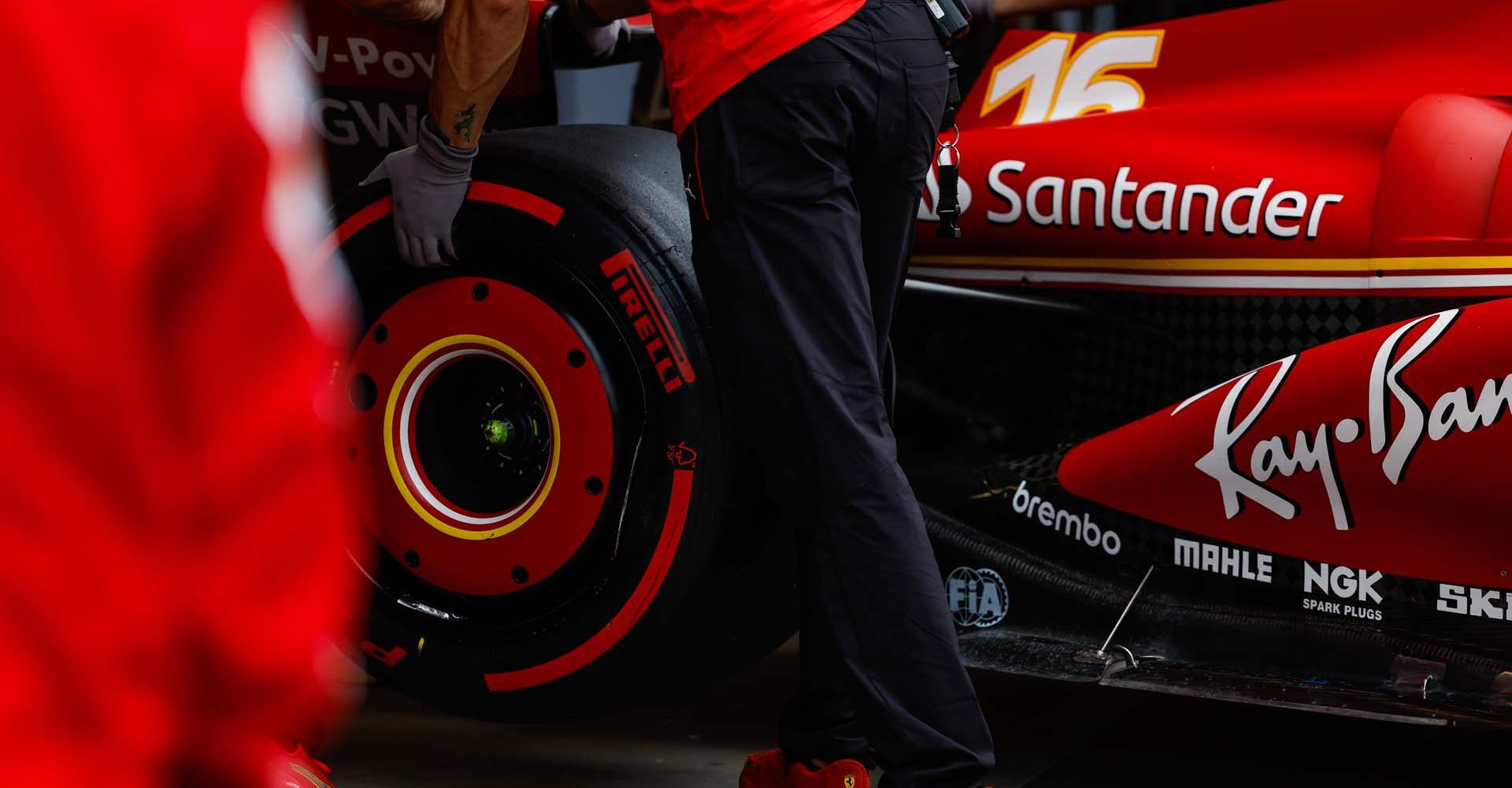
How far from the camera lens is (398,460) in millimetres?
2438

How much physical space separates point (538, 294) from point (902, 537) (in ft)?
2.09

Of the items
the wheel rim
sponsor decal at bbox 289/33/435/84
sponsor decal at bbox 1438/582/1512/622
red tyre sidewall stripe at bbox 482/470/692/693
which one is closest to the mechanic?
red tyre sidewall stripe at bbox 482/470/692/693

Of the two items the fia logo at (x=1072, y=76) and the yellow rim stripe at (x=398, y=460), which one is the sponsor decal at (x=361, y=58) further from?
the fia logo at (x=1072, y=76)

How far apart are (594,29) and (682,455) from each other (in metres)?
0.71

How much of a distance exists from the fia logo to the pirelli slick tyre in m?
0.49

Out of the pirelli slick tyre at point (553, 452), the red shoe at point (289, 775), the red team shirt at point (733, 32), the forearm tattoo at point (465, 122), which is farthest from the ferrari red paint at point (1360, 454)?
the red shoe at point (289, 775)

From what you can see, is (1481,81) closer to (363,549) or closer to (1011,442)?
(1011,442)

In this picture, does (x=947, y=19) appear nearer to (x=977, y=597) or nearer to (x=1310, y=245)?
(x=1310, y=245)

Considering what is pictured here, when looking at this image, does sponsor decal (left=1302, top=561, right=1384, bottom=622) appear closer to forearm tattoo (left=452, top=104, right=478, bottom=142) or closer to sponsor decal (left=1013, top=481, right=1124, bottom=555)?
sponsor decal (left=1013, top=481, right=1124, bottom=555)

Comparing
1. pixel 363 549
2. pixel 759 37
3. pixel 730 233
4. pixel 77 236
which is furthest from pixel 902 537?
pixel 77 236

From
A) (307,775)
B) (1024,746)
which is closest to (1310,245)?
(1024,746)

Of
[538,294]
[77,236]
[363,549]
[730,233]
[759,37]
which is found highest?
[77,236]

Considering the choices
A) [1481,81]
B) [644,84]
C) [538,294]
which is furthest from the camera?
[644,84]

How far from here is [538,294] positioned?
92.0 inches
